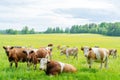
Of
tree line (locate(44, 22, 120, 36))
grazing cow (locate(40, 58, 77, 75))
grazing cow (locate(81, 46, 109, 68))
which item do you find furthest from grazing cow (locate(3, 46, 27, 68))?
tree line (locate(44, 22, 120, 36))

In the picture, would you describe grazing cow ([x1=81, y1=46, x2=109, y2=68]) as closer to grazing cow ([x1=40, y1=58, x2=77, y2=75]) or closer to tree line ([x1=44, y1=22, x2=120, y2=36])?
grazing cow ([x1=40, y1=58, x2=77, y2=75])

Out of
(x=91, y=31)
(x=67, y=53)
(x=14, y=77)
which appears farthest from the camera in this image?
(x=91, y=31)

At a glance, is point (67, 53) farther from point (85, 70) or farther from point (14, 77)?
point (14, 77)

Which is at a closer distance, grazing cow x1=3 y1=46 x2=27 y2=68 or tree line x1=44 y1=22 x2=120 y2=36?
grazing cow x1=3 y1=46 x2=27 y2=68

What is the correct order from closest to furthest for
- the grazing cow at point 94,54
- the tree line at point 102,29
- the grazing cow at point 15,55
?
the grazing cow at point 94,54, the grazing cow at point 15,55, the tree line at point 102,29

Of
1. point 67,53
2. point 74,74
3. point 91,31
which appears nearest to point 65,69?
point 74,74

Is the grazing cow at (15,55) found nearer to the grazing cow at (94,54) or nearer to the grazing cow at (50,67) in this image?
the grazing cow at (50,67)

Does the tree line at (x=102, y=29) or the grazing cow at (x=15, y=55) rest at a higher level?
the grazing cow at (x=15, y=55)

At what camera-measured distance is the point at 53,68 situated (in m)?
15.2

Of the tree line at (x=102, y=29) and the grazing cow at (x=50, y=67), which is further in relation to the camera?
the tree line at (x=102, y=29)

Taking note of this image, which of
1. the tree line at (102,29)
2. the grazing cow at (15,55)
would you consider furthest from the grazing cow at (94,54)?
the tree line at (102,29)

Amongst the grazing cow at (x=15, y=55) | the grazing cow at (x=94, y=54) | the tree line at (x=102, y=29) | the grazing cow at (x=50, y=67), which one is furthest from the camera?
the tree line at (x=102, y=29)

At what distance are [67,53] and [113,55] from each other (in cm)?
511

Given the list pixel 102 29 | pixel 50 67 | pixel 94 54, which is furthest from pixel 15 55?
pixel 102 29
